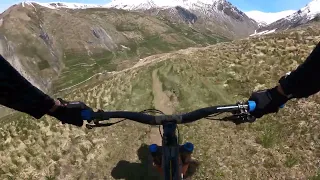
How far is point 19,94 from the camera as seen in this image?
4.92 meters

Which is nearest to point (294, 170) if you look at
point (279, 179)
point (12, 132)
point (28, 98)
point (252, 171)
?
point (279, 179)

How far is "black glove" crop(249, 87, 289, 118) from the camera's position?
5.36 m

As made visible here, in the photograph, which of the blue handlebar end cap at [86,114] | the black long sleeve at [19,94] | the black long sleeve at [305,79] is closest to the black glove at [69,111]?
the blue handlebar end cap at [86,114]

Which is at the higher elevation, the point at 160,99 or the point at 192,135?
the point at 160,99

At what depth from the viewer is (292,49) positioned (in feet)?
74.5

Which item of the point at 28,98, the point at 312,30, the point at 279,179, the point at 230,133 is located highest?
the point at 312,30

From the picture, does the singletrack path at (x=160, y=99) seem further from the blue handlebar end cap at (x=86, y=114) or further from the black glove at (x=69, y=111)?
the black glove at (x=69, y=111)

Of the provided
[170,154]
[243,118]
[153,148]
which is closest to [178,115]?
[170,154]

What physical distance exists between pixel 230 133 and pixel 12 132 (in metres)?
11.3

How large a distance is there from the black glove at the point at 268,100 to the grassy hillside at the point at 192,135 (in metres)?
8.65

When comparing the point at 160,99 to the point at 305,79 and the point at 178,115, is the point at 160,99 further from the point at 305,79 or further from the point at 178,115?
the point at 305,79

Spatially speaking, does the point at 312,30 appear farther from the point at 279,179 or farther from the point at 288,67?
the point at 279,179

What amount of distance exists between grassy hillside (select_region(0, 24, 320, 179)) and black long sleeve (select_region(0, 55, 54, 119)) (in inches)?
394

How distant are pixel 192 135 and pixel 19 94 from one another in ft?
41.0
